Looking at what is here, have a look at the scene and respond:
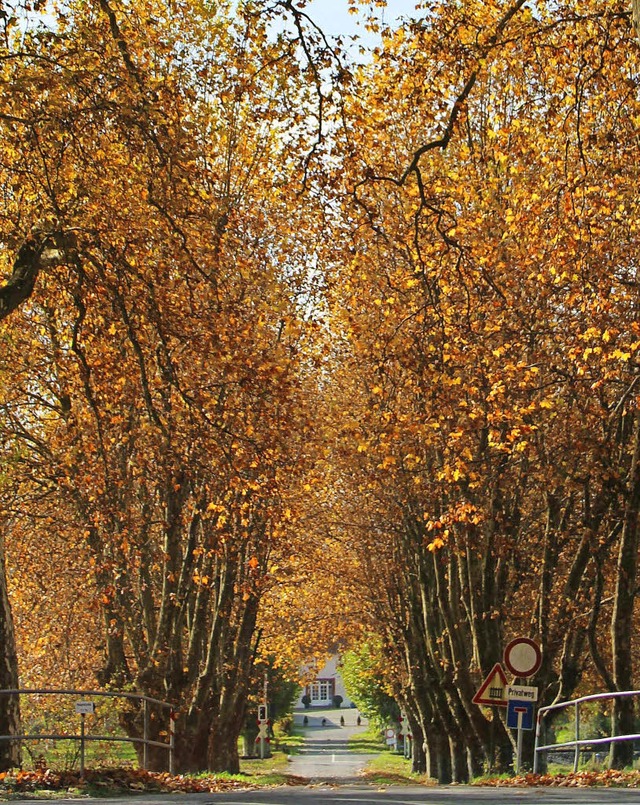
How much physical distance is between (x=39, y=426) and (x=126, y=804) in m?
14.6

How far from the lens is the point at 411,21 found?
1355 cm

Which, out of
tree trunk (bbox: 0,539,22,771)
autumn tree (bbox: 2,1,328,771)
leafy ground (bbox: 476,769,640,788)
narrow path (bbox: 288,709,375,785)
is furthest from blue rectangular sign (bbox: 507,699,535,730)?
narrow path (bbox: 288,709,375,785)

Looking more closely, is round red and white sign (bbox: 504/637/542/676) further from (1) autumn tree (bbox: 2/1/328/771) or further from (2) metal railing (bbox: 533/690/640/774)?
(1) autumn tree (bbox: 2/1/328/771)

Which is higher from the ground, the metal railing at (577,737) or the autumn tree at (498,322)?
the autumn tree at (498,322)

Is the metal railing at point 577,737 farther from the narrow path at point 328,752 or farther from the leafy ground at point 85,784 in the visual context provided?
the narrow path at point 328,752

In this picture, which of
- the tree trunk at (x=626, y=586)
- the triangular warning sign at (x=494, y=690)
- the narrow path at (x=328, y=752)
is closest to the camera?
the tree trunk at (x=626, y=586)

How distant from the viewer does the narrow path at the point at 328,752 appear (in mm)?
49619

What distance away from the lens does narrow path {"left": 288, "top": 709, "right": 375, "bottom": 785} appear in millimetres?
49619

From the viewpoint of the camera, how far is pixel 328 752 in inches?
3172

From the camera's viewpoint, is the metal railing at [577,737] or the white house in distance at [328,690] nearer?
the metal railing at [577,737]

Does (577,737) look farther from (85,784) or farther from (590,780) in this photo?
(85,784)

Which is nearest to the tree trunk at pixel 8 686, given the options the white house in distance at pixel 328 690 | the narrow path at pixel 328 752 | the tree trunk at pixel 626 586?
the tree trunk at pixel 626 586

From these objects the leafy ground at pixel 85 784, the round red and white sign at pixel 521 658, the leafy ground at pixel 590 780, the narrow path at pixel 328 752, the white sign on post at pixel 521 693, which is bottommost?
the narrow path at pixel 328 752

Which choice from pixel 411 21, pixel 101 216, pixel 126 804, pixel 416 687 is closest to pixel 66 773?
pixel 126 804
